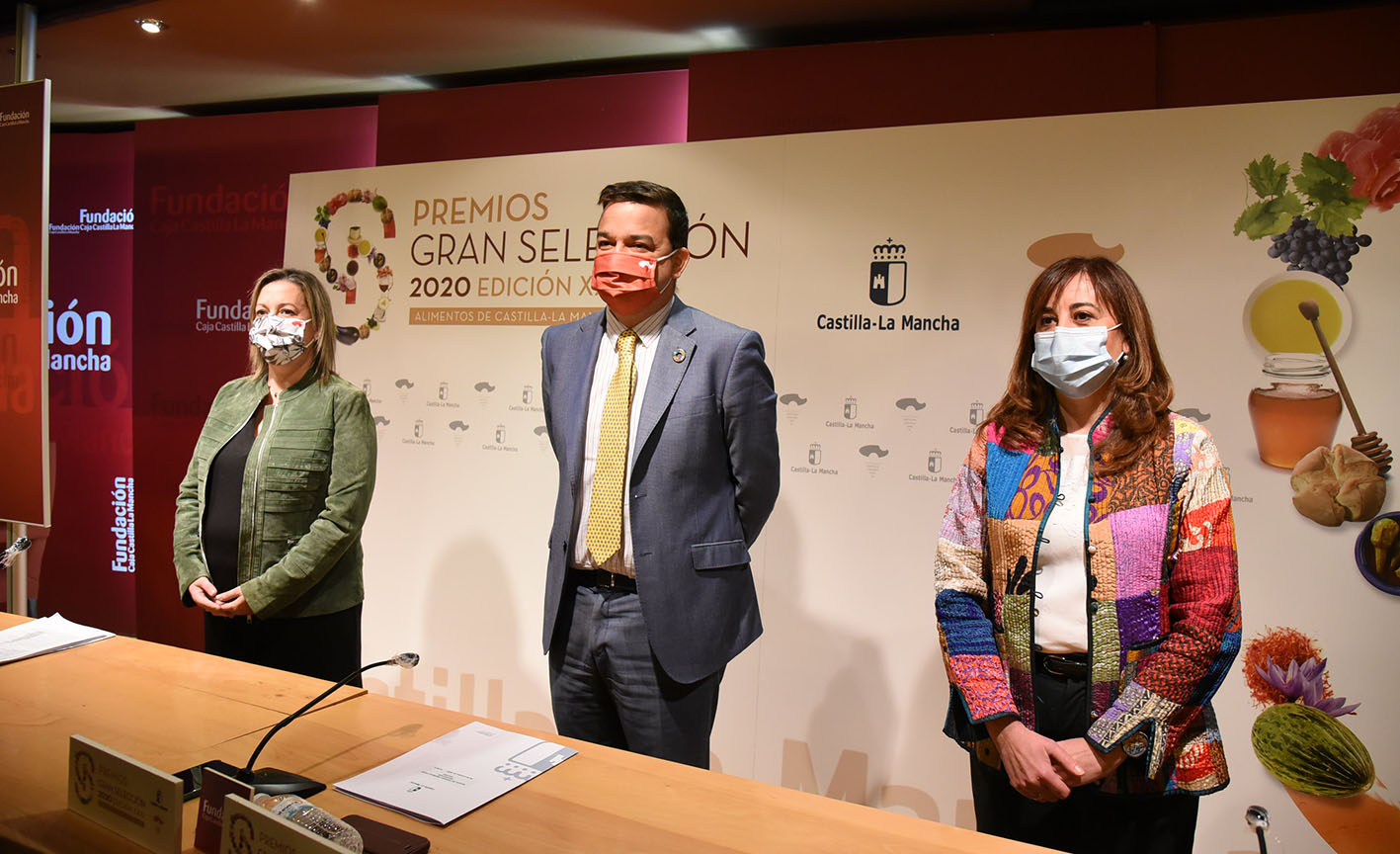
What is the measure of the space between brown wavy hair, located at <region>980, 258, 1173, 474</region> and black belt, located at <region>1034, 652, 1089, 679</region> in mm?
337

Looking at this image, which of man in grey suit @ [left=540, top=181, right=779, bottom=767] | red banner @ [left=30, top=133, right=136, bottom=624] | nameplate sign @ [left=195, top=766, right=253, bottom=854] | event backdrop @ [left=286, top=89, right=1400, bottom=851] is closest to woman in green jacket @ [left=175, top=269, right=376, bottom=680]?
man in grey suit @ [left=540, top=181, right=779, bottom=767]

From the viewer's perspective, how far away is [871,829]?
1309 mm

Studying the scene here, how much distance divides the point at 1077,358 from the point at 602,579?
3.64 ft

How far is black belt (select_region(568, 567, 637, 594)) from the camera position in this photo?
2115mm

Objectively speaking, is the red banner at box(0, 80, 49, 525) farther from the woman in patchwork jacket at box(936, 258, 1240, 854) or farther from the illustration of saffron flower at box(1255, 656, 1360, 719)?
the illustration of saffron flower at box(1255, 656, 1360, 719)

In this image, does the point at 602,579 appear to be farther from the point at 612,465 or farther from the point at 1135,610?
the point at 1135,610

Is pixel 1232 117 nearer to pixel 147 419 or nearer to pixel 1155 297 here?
pixel 1155 297

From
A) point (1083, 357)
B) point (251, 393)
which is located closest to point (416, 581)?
point (251, 393)

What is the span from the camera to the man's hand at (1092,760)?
1.60 metres

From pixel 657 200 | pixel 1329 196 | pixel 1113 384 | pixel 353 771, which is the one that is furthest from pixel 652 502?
pixel 1329 196

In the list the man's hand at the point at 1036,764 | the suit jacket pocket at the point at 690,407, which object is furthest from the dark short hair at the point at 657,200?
the man's hand at the point at 1036,764

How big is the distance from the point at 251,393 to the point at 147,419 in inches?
104

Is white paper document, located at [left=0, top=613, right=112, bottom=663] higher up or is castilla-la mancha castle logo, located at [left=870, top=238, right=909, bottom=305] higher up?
castilla-la mancha castle logo, located at [left=870, top=238, right=909, bottom=305]

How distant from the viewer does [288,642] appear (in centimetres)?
265
